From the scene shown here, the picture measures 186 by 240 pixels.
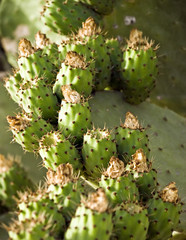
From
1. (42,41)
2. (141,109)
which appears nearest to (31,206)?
(42,41)

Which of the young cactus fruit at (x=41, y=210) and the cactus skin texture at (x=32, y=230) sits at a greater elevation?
the young cactus fruit at (x=41, y=210)

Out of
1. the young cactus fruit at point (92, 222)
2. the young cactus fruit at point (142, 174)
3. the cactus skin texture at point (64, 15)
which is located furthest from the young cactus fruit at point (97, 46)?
the young cactus fruit at point (92, 222)

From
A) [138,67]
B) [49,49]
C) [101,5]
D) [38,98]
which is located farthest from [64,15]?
[38,98]

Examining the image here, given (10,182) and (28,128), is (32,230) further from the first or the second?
(10,182)

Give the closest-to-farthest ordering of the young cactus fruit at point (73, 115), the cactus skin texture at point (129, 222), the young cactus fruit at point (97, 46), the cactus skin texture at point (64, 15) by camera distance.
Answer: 1. the cactus skin texture at point (129, 222)
2. the young cactus fruit at point (73, 115)
3. the young cactus fruit at point (97, 46)
4. the cactus skin texture at point (64, 15)

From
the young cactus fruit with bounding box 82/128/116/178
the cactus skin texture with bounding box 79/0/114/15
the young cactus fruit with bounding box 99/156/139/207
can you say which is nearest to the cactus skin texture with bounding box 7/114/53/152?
the young cactus fruit with bounding box 82/128/116/178

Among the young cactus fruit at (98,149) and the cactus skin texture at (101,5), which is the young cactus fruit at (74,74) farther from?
the cactus skin texture at (101,5)

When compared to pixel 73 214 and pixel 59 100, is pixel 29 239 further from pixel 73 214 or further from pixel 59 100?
pixel 59 100
